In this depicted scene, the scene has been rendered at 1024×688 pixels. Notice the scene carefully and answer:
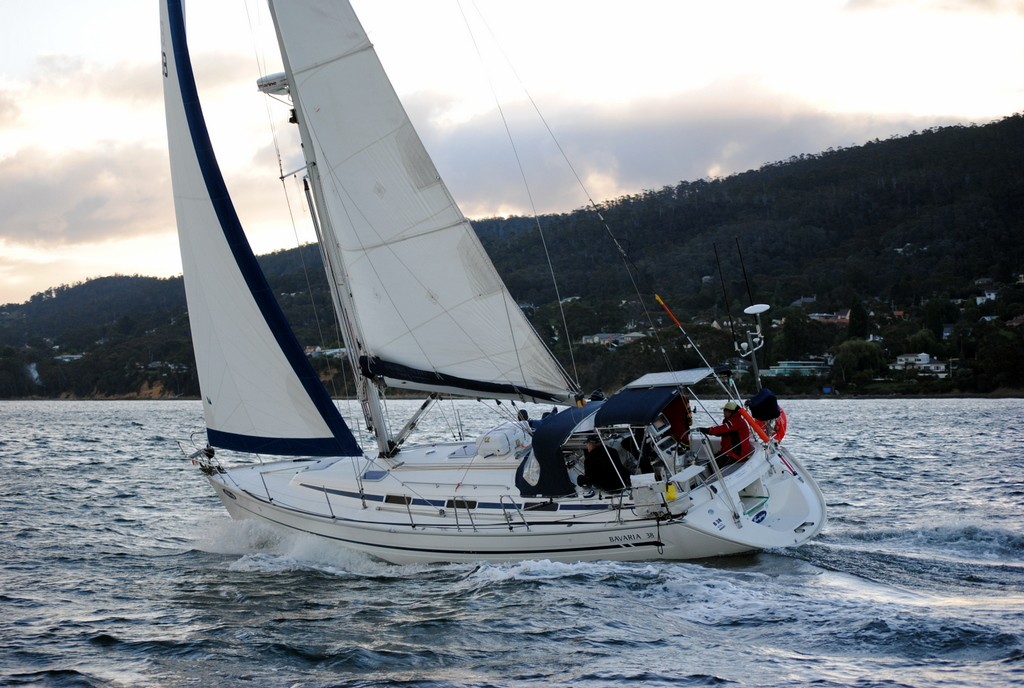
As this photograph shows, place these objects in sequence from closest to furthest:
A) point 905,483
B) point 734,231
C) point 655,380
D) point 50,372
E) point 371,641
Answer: point 371,641
point 655,380
point 905,483
point 50,372
point 734,231

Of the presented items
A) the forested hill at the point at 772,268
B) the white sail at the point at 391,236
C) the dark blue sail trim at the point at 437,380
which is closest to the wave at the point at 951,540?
the dark blue sail trim at the point at 437,380

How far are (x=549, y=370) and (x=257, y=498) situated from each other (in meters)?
4.79

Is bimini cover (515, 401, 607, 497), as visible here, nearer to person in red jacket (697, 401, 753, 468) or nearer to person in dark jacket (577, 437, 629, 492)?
person in dark jacket (577, 437, 629, 492)

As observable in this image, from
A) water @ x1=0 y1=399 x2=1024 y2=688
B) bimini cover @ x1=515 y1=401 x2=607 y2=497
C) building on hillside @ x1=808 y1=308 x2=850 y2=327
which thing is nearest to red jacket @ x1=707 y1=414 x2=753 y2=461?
water @ x1=0 y1=399 x2=1024 y2=688

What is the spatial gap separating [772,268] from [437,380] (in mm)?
97379

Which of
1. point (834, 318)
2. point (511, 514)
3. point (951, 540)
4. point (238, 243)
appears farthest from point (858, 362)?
Answer: point (238, 243)

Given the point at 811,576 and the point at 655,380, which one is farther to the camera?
the point at 655,380

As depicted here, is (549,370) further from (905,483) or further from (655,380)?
(905,483)

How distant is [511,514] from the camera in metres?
11.3

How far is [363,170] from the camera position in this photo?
1270 cm

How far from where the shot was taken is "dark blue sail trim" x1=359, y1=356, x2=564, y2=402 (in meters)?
12.6

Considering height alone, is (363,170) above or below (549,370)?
above

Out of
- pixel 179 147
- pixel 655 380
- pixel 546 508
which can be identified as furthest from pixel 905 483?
pixel 179 147

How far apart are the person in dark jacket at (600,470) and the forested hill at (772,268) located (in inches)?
1899
